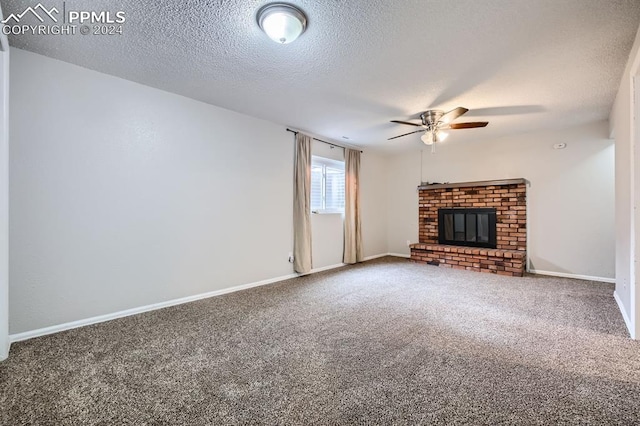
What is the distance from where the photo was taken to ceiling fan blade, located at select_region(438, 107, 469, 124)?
3184mm

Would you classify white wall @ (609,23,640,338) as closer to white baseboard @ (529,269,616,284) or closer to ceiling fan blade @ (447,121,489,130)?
ceiling fan blade @ (447,121,489,130)

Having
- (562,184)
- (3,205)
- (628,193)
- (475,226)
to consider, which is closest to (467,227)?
(475,226)

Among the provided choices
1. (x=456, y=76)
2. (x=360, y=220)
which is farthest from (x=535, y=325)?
(x=360, y=220)

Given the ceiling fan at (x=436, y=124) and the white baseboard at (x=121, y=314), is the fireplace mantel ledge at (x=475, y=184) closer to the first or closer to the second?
the ceiling fan at (x=436, y=124)

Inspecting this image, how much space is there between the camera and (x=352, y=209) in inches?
220

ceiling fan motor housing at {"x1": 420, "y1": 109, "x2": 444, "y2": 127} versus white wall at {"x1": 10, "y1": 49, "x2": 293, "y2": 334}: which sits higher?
ceiling fan motor housing at {"x1": 420, "y1": 109, "x2": 444, "y2": 127}

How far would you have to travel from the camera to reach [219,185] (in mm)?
3660

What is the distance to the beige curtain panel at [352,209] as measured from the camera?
547 centimetres

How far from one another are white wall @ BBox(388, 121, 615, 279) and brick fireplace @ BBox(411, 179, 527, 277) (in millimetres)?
212

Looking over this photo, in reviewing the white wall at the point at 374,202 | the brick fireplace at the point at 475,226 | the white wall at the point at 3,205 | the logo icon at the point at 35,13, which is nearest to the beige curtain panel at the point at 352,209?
the white wall at the point at 374,202

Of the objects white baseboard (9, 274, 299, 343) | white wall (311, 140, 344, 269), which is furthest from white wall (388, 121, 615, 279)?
white baseboard (9, 274, 299, 343)

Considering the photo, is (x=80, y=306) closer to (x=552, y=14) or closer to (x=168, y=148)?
(x=168, y=148)

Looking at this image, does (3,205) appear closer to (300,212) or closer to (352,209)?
(300,212)

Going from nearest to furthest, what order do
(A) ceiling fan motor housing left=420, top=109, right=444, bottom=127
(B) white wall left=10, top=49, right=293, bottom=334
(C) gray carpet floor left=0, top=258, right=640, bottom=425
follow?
1. (C) gray carpet floor left=0, top=258, right=640, bottom=425
2. (B) white wall left=10, top=49, right=293, bottom=334
3. (A) ceiling fan motor housing left=420, top=109, right=444, bottom=127
